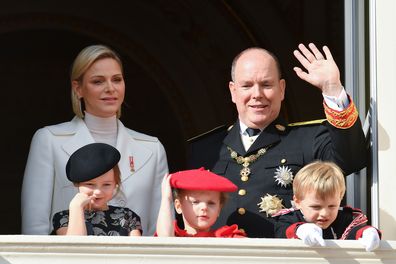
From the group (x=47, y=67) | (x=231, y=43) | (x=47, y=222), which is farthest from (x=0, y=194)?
(x=47, y=222)

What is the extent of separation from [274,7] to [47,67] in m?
1.81

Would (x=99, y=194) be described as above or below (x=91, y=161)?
below

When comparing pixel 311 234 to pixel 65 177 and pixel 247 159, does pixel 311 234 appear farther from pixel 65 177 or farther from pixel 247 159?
pixel 65 177

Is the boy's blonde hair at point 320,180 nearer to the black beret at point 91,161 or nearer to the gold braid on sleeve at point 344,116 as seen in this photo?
the gold braid on sleeve at point 344,116

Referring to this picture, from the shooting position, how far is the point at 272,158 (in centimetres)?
641

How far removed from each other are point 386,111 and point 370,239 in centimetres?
70

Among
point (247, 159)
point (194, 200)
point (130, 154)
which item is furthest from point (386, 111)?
point (130, 154)

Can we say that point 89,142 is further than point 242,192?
Yes

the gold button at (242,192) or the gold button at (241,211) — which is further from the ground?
the gold button at (242,192)

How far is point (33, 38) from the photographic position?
11.2m

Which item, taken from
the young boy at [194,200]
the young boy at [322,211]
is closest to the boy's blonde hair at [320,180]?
the young boy at [322,211]

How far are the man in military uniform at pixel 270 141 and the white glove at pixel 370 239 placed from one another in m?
0.39

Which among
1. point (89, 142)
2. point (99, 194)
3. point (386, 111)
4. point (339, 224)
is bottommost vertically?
point (339, 224)

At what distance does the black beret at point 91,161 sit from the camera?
608 centimetres
